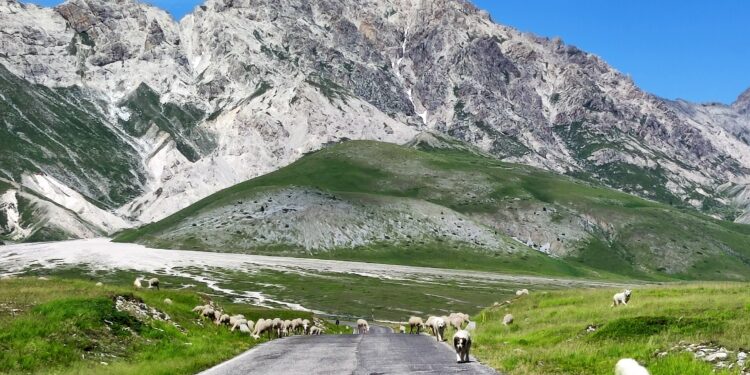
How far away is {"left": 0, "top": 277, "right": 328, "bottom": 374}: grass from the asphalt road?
226 centimetres

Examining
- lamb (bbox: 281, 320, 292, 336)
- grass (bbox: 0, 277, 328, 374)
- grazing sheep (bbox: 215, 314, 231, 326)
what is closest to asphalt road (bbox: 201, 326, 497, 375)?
grass (bbox: 0, 277, 328, 374)

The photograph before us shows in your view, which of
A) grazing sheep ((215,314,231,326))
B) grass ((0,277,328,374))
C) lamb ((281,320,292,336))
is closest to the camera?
grass ((0,277,328,374))

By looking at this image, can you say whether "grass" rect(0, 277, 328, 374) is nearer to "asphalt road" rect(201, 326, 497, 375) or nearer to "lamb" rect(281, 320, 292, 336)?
"asphalt road" rect(201, 326, 497, 375)

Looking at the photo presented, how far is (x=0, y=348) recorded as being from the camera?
87.2ft

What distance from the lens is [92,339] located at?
3141 centimetres

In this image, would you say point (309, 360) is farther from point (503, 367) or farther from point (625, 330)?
point (625, 330)

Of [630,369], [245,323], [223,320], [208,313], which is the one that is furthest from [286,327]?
[630,369]

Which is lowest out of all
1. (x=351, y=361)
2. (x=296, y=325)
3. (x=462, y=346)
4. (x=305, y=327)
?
(x=305, y=327)

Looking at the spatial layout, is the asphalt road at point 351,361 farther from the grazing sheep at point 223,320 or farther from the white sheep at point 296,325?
the white sheep at point 296,325

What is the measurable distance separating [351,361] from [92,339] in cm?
1279

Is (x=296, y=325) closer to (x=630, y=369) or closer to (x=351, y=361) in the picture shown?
(x=351, y=361)

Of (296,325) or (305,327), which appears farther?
(305,327)

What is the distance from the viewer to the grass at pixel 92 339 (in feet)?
88.8

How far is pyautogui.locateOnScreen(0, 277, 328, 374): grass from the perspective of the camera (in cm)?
2706
